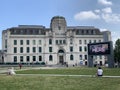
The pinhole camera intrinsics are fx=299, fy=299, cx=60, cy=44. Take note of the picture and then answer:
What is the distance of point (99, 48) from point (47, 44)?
44788 millimetres

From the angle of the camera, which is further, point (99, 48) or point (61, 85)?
point (99, 48)

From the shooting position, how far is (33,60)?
125m

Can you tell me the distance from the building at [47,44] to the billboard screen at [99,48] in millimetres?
36102

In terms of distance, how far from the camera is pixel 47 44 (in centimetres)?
12638

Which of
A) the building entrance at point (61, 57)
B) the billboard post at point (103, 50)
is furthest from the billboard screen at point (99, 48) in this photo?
the building entrance at point (61, 57)

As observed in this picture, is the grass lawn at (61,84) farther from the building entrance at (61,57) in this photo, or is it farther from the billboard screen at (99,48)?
the building entrance at (61,57)

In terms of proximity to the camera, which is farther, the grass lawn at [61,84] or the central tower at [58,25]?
the central tower at [58,25]

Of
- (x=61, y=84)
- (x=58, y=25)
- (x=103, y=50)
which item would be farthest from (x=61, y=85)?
(x=58, y=25)

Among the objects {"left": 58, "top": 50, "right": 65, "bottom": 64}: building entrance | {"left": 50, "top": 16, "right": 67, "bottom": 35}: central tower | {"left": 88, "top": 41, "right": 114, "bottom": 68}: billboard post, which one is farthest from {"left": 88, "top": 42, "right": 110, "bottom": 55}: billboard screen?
{"left": 50, "top": 16, "right": 67, "bottom": 35}: central tower

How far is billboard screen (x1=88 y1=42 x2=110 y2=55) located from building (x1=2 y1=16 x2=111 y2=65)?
36.1 m

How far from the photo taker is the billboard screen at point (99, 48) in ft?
270

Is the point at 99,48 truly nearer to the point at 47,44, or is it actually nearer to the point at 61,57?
the point at 61,57

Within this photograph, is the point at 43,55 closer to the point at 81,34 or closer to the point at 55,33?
the point at 55,33

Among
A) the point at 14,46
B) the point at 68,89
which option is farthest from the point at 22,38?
the point at 68,89
